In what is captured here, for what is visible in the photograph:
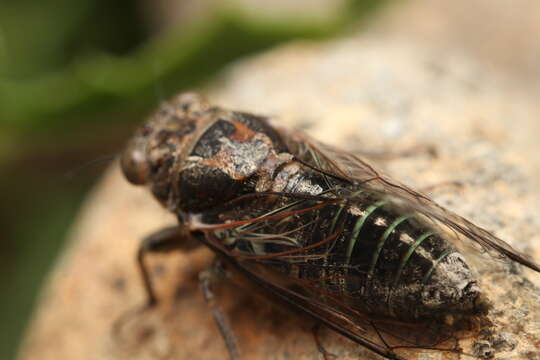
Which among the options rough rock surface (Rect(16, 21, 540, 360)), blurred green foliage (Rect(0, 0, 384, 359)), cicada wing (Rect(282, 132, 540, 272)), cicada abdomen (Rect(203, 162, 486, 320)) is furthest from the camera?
blurred green foliage (Rect(0, 0, 384, 359))

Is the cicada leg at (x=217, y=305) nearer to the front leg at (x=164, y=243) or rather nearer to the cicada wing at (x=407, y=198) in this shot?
the front leg at (x=164, y=243)

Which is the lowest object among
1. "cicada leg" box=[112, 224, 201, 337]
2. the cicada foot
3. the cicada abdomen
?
the cicada foot

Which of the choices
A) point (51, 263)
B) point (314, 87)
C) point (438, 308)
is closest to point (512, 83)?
point (314, 87)

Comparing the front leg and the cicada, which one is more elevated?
the cicada

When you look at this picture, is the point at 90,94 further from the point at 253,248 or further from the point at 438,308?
the point at 438,308

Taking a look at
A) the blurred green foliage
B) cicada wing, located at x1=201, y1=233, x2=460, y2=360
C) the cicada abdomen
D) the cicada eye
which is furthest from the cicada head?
the blurred green foliage

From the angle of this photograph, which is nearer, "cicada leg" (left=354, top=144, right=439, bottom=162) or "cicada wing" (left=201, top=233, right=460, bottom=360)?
"cicada wing" (left=201, top=233, right=460, bottom=360)

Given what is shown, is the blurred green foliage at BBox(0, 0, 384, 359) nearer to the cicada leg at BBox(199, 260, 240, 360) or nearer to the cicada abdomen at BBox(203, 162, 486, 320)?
the cicada leg at BBox(199, 260, 240, 360)

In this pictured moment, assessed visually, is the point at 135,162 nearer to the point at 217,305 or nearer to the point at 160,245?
the point at 160,245
